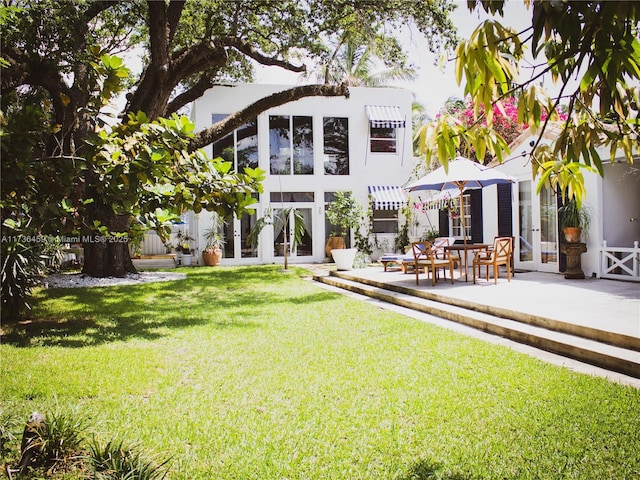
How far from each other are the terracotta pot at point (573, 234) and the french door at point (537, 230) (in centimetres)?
95

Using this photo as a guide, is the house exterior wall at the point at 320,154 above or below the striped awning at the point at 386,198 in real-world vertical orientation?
above

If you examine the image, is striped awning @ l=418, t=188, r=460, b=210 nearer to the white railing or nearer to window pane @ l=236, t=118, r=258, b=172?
the white railing

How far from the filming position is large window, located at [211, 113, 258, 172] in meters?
19.9

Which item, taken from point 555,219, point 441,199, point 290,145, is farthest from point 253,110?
point 555,219

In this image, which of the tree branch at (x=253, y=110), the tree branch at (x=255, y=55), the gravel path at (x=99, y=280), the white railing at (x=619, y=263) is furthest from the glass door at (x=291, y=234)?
the white railing at (x=619, y=263)

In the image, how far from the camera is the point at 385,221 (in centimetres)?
2080

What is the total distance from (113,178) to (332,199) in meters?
16.6

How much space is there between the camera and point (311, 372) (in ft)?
15.9

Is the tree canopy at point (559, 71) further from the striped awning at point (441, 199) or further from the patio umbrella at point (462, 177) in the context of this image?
the striped awning at point (441, 199)

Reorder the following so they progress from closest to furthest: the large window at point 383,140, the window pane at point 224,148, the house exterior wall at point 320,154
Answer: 1. the house exterior wall at point 320,154
2. the window pane at point 224,148
3. the large window at point 383,140

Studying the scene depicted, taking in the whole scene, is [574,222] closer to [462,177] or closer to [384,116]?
[462,177]

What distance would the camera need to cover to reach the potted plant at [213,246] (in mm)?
18922

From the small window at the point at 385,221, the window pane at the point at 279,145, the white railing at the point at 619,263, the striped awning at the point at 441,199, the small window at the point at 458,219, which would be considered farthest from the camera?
the small window at the point at 385,221

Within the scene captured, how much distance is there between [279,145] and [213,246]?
522cm
